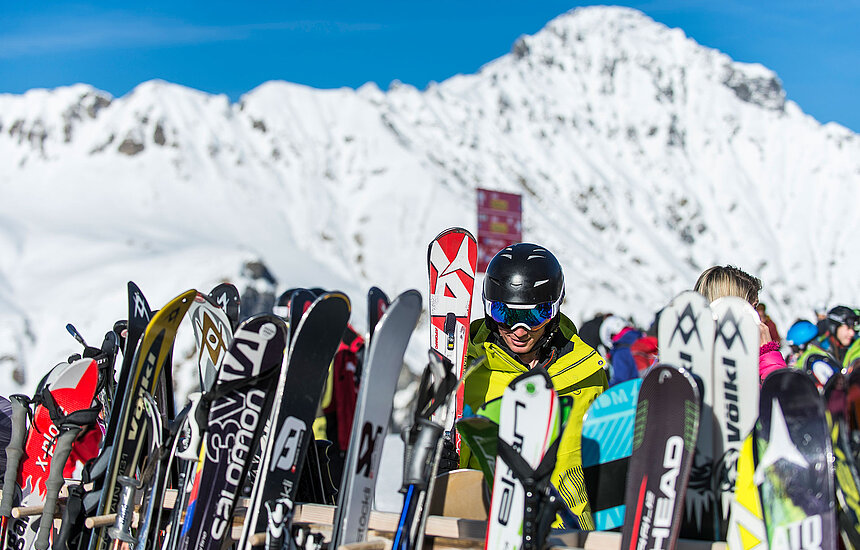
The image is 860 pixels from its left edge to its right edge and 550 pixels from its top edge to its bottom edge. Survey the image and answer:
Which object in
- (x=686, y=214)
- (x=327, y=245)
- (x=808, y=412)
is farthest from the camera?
(x=686, y=214)

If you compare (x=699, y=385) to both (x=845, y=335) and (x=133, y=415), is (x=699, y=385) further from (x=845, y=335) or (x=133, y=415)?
(x=845, y=335)

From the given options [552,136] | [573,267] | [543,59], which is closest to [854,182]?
[552,136]

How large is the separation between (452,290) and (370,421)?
151 centimetres

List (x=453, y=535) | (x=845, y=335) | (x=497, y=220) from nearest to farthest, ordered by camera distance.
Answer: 1. (x=453, y=535)
2. (x=845, y=335)
3. (x=497, y=220)

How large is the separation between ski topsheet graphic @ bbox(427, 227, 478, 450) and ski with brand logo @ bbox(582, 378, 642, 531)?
3.44 ft

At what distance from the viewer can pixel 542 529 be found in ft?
6.47

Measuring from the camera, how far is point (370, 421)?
228cm

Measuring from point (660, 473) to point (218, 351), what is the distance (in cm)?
192

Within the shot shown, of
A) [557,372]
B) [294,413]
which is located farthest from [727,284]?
[294,413]

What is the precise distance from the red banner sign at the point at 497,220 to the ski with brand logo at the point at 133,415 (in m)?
13.2

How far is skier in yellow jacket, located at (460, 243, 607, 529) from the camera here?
2.78m

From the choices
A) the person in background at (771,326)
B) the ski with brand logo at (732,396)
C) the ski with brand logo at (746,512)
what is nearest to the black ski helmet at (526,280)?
the ski with brand logo at (732,396)

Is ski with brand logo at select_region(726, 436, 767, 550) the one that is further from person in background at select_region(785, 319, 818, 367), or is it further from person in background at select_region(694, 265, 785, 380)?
person in background at select_region(785, 319, 818, 367)

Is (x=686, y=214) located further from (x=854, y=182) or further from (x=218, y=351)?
(x=218, y=351)
